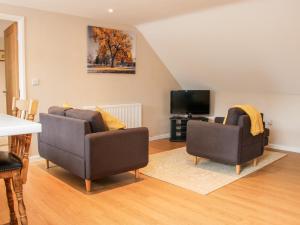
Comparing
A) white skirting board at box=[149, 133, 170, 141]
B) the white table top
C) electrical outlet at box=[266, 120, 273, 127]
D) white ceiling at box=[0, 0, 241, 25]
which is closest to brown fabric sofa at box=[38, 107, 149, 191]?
the white table top

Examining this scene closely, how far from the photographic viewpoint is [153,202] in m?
2.89

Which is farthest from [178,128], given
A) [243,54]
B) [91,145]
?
[91,145]

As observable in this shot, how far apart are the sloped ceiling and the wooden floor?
1764mm

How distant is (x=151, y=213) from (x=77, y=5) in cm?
291

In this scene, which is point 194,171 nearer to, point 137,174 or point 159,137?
point 137,174

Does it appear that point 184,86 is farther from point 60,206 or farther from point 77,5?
point 60,206

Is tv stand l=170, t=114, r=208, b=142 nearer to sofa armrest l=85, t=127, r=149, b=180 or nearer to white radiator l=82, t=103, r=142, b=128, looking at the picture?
white radiator l=82, t=103, r=142, b=128

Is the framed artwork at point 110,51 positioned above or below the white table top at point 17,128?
above

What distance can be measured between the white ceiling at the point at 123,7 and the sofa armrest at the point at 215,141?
1.60 meters

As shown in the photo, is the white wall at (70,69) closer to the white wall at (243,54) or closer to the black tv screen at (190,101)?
the black tv screen at (190,101)

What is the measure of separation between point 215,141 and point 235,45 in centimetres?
169

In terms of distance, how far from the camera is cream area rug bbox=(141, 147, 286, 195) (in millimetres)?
3375

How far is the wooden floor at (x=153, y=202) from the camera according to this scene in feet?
8.31

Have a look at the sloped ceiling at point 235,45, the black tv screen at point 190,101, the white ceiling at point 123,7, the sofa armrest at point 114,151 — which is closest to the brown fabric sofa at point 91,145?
the sofa armrest at point 114,151
